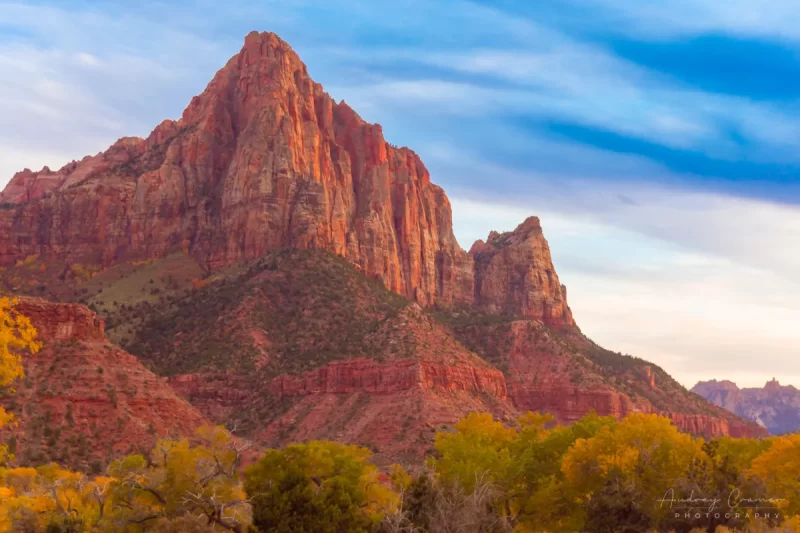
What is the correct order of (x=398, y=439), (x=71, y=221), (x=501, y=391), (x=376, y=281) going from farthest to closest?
(x=71, y=221) < (x=376, y=281) < (x=501, y=391) < (x=398, y=439)

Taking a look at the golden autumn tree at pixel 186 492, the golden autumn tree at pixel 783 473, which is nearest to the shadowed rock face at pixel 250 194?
the golden autumn tree at pixel 783 473

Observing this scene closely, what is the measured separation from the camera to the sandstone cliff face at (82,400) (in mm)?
84375

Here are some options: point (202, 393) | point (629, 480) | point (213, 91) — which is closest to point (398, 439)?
point (202, 393)

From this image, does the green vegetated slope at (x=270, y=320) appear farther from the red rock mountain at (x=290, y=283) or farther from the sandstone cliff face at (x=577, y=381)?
the sandstone cliff face at (x=577, y=381)

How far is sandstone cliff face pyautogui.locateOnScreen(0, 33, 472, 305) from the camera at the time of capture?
16088cm

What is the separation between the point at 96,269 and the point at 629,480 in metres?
129

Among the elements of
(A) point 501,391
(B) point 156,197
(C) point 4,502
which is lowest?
(C) point 4,502

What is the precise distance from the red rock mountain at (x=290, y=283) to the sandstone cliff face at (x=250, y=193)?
32cm

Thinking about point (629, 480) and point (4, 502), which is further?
point (629, 480)

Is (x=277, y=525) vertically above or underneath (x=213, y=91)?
underneath

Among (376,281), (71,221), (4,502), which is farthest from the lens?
(71,221)

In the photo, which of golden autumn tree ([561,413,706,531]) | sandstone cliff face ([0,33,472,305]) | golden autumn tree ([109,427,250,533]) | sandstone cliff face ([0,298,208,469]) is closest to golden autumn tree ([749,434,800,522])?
golden autumn tree ([561,413,706,531])

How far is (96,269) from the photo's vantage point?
172m

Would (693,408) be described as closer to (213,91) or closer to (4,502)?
(213,91)
